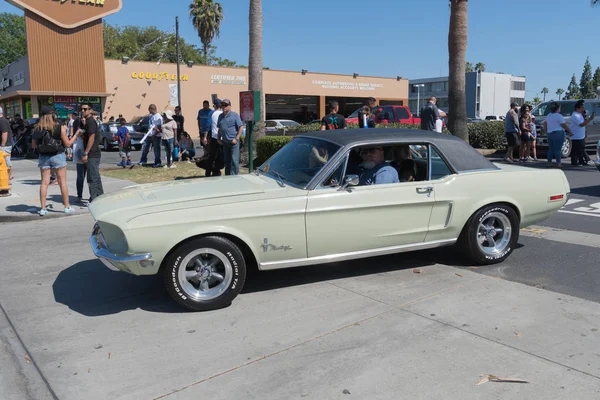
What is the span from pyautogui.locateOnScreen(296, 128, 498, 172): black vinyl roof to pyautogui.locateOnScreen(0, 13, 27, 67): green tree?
257 feet

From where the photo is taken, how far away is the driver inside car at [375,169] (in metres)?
5.21

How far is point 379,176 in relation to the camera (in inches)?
206

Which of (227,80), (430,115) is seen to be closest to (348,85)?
(227,80)

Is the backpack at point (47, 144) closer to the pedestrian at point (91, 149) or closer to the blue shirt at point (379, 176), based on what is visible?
the pedestrian at point (91, 149)

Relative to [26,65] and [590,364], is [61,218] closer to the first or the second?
[590,364]

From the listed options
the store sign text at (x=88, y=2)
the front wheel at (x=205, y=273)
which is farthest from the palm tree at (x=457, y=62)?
the store sign text at (x=88, y=2)

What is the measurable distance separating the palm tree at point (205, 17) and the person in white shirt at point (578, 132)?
48053mm

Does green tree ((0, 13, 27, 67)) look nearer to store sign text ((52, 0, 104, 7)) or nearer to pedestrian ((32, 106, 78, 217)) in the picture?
store sign text ((52, 0, 104, 7))

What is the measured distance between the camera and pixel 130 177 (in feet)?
43.1

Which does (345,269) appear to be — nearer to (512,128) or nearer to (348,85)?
(512,128)

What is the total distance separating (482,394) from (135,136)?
23528 mm

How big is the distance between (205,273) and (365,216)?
61.3 inches

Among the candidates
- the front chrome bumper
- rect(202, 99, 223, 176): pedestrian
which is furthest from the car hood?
rect(202, 99, 223, 176): pedestrian

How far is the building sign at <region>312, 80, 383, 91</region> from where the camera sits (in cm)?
4559
